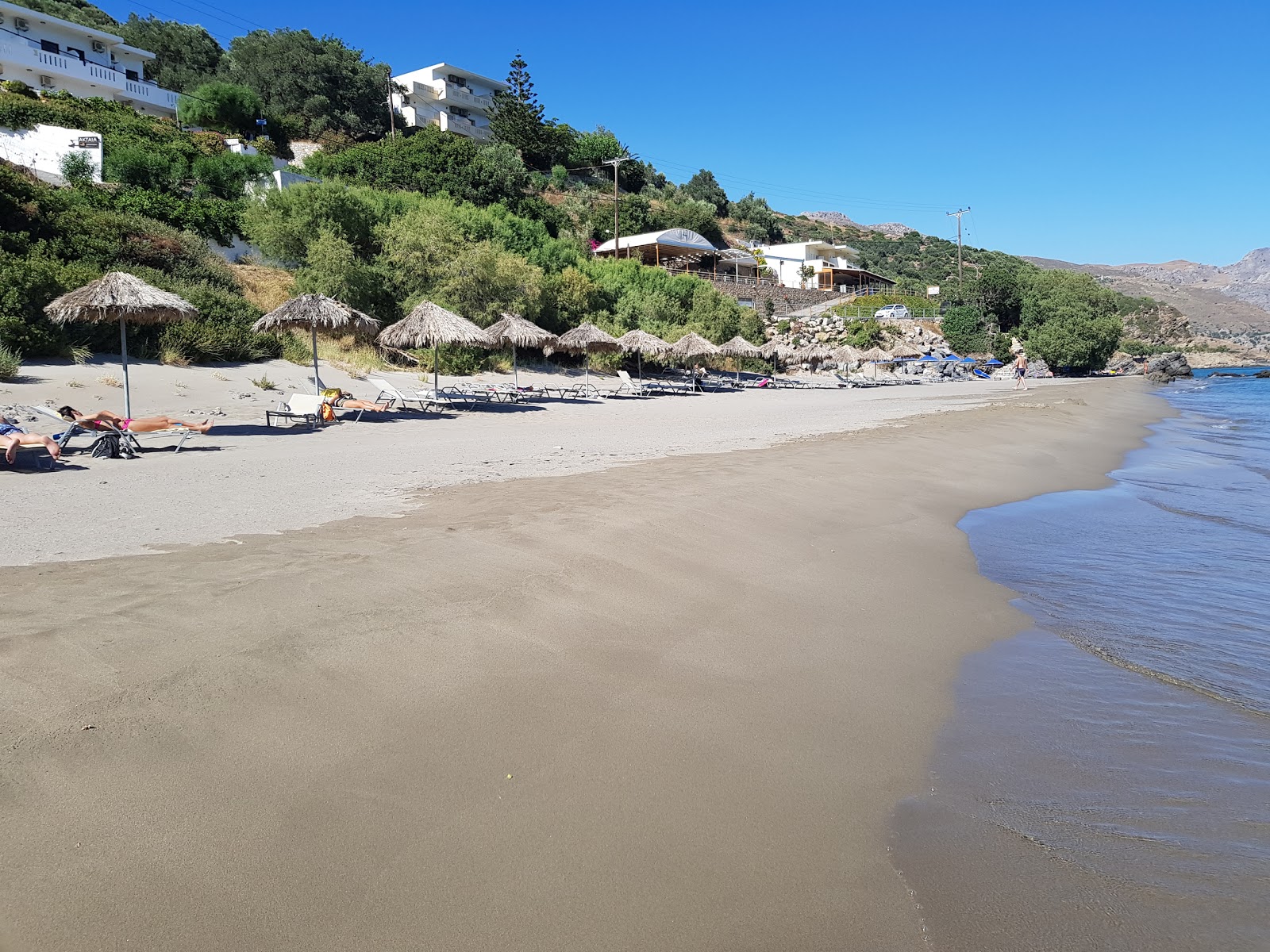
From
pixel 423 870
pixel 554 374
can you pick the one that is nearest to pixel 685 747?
pixel 423 870

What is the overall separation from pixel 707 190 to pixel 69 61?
5568 cm

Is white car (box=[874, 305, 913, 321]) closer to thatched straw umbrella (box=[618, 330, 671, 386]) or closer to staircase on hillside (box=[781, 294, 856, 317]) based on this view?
staircase on hillside (box=[781, 294, 856, 317])

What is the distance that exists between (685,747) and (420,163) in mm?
39813

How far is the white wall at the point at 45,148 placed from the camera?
73.0 ft

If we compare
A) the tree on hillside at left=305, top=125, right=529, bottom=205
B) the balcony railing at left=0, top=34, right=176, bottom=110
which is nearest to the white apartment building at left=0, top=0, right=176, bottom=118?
the balcony railing at left=0, top=34, right=176, bottom=110

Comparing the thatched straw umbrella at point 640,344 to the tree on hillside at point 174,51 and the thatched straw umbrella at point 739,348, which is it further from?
the tree on hillside at point 174,51

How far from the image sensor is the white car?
49.7 m

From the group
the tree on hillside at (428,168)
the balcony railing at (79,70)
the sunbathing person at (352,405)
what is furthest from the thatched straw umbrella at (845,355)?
the balcony railing at (79,70)

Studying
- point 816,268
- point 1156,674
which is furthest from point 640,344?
point 816,268

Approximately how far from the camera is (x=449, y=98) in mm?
59844

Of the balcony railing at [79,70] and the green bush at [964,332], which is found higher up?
the balcony railing at [79,70]

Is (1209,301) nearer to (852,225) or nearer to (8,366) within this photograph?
(852,225)

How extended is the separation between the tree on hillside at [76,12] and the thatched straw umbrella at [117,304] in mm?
40013

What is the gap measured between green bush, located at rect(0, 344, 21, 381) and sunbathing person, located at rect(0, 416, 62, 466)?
18.1 ft
